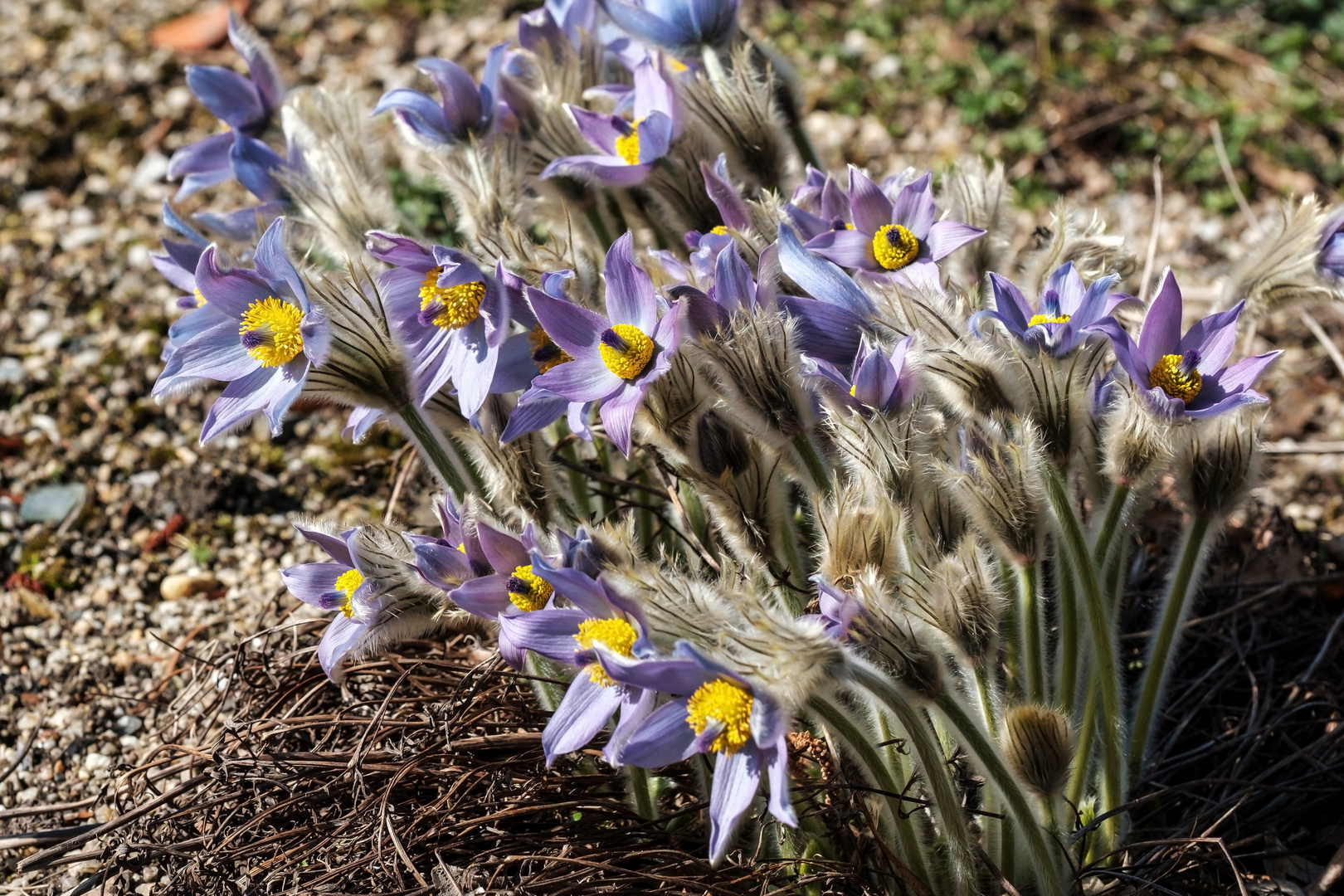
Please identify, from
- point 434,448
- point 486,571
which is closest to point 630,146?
point 434,448

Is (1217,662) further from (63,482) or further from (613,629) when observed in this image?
(63,482)

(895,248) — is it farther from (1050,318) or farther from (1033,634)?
(1033,634)

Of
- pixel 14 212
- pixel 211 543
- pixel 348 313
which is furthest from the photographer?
pixel 14 212

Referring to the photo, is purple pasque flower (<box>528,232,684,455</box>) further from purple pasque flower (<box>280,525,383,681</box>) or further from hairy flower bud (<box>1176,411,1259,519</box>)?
hairy flower bud (<box>1176,411,1259,519</box>)

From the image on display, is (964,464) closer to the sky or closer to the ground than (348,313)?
closer to the ground

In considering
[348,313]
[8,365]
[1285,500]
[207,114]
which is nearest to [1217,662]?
[1285,500]

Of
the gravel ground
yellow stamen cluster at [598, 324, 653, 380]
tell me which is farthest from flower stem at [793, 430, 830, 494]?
the gravel ground

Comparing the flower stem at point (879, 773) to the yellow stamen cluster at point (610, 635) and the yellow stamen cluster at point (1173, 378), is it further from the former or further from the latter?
the yellow stamen cluster at point (1173, 378)
